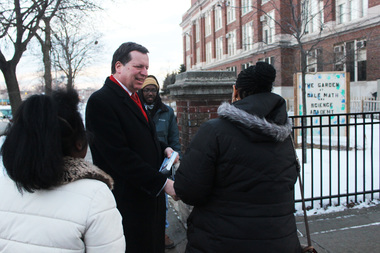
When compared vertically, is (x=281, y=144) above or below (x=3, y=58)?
below

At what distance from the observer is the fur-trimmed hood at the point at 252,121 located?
1.55 metres

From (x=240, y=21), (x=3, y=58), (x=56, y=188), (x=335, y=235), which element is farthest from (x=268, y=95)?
(x=240, y=21)

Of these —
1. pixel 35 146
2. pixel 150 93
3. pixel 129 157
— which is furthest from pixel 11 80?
pixel 35 146

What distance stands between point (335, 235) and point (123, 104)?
292cm

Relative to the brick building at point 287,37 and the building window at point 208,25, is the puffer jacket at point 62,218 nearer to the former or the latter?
the brick building at point 287,37

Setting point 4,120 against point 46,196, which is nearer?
point 46,196

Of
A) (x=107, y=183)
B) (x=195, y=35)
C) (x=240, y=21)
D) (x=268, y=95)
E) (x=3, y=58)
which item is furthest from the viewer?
(x=195, y=35)

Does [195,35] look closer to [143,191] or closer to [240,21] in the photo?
[240,21]

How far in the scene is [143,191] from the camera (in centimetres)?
209

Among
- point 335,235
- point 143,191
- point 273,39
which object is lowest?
point 335,235

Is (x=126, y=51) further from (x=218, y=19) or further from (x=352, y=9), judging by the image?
(x=218, y=19)

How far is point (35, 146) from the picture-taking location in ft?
3.60

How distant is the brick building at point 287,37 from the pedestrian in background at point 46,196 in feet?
22.5

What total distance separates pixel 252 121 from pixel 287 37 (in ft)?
88.6
